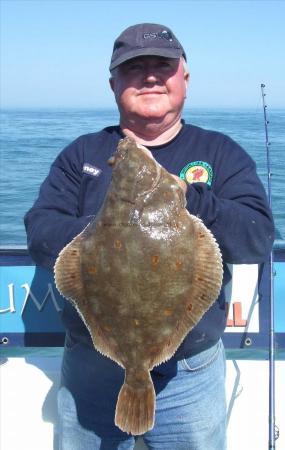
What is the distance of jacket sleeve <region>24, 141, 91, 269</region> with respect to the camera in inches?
99.6

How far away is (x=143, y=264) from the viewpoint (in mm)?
2207

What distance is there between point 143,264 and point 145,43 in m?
1.21

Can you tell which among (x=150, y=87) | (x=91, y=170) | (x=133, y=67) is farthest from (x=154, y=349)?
(x=133, y=67)

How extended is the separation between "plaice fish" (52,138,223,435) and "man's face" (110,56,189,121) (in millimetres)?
515

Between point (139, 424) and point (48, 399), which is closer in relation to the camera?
point (139, 424)

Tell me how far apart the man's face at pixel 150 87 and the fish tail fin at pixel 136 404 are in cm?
128

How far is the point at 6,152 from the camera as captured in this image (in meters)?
16.6

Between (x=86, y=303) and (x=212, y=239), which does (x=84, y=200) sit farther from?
(x=212, y=239)

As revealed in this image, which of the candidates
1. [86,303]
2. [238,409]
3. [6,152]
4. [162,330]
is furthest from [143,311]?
[6,152]

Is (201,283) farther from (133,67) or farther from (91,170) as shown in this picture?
(133,67)

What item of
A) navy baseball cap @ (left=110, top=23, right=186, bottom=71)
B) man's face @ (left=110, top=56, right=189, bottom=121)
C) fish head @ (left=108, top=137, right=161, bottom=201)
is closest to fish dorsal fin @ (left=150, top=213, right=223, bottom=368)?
fish head @ (left=108, top=137, right=161, bottom=201)

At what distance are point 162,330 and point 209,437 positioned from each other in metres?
0.86

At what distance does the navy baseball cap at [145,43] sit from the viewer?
274 centimetres

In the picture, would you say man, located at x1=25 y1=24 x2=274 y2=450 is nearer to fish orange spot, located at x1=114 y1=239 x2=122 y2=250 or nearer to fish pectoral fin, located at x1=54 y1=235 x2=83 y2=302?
fish pectoral fin, located at x1=54 y1=235 x2=83 y2=302
